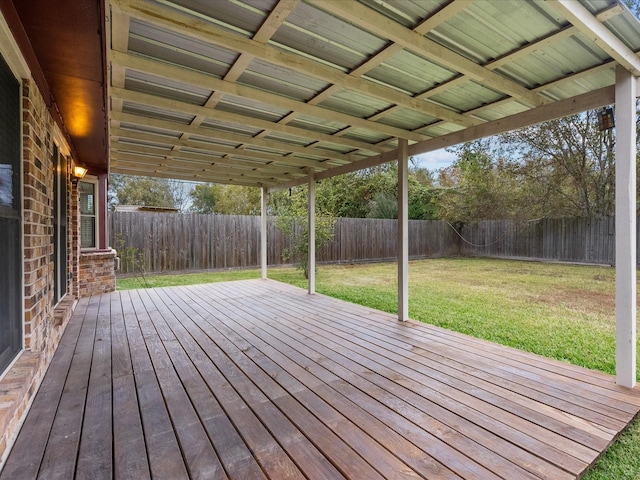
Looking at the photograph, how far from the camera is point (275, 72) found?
2541 mm

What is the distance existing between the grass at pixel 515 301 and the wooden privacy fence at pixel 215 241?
573 mm

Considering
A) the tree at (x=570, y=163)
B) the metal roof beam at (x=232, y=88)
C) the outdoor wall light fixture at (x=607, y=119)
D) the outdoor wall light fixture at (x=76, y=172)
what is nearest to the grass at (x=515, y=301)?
the tree at (x=570, y=163)

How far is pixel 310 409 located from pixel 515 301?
474cm

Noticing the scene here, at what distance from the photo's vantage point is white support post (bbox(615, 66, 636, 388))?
7.57ft

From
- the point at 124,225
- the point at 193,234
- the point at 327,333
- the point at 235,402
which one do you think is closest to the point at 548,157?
the point at 327,333

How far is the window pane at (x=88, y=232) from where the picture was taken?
6.02 m

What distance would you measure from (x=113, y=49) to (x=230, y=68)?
2.44ft

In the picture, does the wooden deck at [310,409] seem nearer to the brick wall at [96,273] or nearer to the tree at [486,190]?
the brick wall at [96,273]

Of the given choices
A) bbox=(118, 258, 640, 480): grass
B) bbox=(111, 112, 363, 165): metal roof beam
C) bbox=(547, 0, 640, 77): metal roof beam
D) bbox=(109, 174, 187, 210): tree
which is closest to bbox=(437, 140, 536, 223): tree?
bbox=(118, 258, 640, 480): grass

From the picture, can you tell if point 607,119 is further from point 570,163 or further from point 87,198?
point 570,163

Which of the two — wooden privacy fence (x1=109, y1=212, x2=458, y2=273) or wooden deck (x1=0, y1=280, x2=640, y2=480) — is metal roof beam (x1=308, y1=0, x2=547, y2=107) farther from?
wooden privacy fence (x1=109, y1=212, x2=458, y2=273)

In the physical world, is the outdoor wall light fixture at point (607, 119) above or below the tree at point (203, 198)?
below

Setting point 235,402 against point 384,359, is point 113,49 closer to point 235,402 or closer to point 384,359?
point 235,402

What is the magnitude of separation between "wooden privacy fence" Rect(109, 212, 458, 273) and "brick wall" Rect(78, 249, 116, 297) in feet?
6.60
